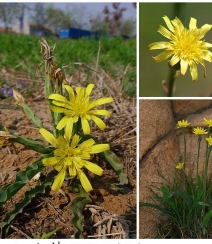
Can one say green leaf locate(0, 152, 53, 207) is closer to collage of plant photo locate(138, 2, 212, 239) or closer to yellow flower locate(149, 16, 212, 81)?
collage of plant photo locate(138, 2, 212, 239)

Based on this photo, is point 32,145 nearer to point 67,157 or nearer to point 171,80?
point 67,157

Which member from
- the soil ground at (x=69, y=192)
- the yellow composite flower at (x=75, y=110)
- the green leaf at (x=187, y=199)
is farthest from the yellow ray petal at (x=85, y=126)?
the green leaf at (x=187, y=199)

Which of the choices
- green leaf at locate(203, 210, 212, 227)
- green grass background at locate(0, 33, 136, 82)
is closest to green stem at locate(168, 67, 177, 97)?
green leaf at locate(203, 210, 212, 227)

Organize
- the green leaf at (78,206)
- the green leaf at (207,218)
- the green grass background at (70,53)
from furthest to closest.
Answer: the green grass background at (70,53) < the green leaf at (207,218) < the green leaf at (78,206)

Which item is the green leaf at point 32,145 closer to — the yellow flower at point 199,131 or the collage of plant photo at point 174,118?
the collage of plant photo at point 174,118

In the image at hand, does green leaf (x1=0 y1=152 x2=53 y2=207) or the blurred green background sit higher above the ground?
the blurred green background

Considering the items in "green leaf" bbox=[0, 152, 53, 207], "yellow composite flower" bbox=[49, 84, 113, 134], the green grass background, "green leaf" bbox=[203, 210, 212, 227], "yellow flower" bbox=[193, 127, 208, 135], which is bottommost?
"green leaf" bbox=[203, 210, 212, 227]
